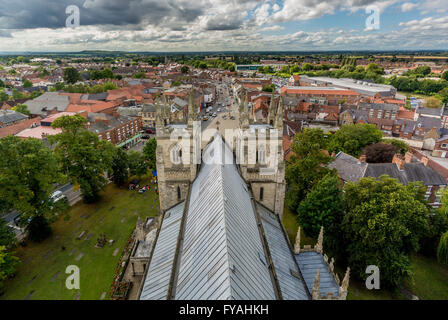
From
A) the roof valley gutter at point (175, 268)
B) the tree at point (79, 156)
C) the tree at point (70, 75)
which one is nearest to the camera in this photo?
→ the roof valley gutter at point (175, 268)

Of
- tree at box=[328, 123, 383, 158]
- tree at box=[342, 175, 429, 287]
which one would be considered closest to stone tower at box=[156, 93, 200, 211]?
tree at box=[342, 175, 429, 287]

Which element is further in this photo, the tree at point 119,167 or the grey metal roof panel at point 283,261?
the tree at point 119,167

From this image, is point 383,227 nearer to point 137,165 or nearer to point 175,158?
point 175,158

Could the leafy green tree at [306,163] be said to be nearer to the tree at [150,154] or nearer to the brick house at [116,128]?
the tree at [150,154]

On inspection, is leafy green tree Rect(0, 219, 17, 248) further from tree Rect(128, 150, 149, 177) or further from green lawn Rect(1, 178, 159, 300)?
tree Rect(128, 150, 149, 177)

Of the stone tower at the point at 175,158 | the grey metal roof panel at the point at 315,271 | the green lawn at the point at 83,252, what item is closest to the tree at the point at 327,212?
the grey metal roof panel at the point at 315,271

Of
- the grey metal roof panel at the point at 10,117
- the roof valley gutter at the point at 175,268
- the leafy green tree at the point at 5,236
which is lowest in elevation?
the leafy green tree at the point at 5,236
